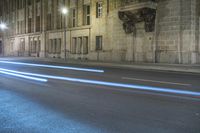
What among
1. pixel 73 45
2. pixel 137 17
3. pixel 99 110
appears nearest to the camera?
pixel 99 110

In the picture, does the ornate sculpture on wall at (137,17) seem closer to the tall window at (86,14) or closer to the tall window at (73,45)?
the tall window at (86,14)

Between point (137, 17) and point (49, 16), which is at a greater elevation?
point (49, 16)

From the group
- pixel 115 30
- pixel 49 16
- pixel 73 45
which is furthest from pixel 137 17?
pixel 49 16

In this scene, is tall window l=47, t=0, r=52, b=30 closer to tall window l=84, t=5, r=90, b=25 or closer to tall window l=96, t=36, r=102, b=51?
tall window l=84, t=5, r=90, b=25

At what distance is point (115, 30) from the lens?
1256 inches

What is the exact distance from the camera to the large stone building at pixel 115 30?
2450 centimetres

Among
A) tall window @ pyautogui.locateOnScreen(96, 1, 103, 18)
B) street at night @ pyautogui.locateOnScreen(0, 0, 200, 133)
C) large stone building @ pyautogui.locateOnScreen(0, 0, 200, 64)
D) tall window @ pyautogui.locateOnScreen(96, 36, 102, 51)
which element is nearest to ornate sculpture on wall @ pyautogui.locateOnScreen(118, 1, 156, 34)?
large stone building @ pyautogui.locateOnScreen(0, 0, 200, 64)

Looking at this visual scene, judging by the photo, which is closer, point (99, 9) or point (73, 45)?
point (99, 9)

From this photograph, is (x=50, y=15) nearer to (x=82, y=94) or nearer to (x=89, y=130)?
(x=82, y=94)

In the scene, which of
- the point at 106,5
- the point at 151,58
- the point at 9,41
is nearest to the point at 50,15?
the point at 106,5

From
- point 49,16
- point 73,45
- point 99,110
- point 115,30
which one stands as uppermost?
point 49,16

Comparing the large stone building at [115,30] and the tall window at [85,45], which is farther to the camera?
the tall window at [85,45]

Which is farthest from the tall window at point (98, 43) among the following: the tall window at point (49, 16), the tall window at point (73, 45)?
the tall window at point (49, 16)

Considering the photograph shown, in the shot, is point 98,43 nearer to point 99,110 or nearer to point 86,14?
point 86,14
